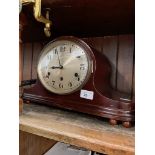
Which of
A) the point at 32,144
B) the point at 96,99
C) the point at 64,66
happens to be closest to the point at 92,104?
the point at 96,99

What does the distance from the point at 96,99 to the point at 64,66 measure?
0.56 feet

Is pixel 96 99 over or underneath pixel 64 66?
underneath

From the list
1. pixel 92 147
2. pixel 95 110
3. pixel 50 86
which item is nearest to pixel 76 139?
pixel 92 147

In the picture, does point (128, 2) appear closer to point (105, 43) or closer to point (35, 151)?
point (105, 43)

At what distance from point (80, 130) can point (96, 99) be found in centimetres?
13

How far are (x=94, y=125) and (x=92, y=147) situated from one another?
122 mm

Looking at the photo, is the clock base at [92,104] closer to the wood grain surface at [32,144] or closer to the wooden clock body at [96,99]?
the wooden clock body at [96,99]

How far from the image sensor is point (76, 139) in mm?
518

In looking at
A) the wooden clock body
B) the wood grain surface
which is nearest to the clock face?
the wooden clock body

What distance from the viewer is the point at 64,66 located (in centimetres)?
72

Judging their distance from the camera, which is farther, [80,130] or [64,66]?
[64,66]

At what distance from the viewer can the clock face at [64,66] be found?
685 millimetres

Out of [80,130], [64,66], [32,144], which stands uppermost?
[64,66]

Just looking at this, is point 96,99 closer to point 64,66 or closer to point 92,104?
point 92,104
